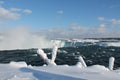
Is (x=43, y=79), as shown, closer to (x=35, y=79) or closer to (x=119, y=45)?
(x=35, y=79)

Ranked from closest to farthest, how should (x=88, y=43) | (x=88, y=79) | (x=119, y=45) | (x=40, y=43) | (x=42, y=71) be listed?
(x=88, y=79) < (x=42, y=71) < (x=40, y=43) < (x=119, y=45) < (x=88, y=43)

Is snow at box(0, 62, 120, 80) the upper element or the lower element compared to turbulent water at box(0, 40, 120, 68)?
lower

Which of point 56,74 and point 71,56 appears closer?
point 56,74

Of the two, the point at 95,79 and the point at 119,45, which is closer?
the point at 95,79

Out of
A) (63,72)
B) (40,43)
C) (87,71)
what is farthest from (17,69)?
(40,43)

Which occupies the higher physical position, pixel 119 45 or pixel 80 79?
pixel 119 45

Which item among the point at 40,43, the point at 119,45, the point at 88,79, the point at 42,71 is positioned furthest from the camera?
the point at 119,45

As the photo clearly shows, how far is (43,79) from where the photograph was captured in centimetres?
532

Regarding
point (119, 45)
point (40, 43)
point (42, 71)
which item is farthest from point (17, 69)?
point (119, 45)

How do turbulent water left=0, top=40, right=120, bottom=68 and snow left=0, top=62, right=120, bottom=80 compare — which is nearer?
snow left=0, top=62, right=120, bottom=80

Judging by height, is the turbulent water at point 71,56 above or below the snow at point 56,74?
above

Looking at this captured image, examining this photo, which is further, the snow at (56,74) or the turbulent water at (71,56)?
the turbulent water at (71,56)

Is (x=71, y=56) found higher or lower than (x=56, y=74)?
higher

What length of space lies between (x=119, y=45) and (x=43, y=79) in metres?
131
